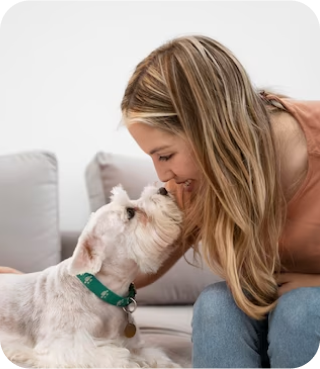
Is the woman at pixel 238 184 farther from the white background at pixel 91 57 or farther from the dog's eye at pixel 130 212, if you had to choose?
the white background at pixel 91 57

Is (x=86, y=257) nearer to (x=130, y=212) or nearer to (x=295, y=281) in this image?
(x=130, y=212)

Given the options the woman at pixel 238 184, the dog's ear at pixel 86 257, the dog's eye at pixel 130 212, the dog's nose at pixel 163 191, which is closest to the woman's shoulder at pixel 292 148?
the woman at pixel 238 184

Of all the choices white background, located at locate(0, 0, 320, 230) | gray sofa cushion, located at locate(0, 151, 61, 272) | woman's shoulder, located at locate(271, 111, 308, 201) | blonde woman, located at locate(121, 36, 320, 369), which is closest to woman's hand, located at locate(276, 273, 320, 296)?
blonde woman, located at locate(121, 36, 320, 369)

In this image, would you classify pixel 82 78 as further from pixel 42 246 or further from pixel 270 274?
pixel 270 274

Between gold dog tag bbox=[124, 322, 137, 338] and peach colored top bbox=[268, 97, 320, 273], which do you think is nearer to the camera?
peach colored top bbox=[268, 97, 320, 273]

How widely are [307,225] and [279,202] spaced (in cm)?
11

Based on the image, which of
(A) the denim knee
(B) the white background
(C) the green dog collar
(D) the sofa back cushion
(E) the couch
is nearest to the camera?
(A) the denim knee

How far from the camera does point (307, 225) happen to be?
5.53 ft

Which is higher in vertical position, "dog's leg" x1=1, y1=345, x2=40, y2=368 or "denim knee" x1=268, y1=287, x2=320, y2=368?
"denim knee" x1=268, y1=287, x2=320, y2=368

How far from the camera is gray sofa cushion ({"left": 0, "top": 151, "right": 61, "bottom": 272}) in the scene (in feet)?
7.82

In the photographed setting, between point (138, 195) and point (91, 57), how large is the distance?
90cm

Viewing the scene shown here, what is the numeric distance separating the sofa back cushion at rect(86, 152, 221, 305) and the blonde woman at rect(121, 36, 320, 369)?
0.73 meters

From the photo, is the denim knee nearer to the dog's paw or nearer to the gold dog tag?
the gold dog tag

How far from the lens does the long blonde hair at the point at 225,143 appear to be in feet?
5.06
